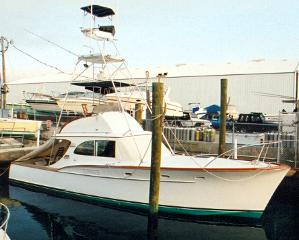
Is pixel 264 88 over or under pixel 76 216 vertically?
over

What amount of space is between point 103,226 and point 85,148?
3228 millimetres

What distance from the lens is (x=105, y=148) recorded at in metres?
12.0

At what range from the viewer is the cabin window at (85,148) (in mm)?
12297

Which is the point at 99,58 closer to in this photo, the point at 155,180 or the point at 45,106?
the point at 155,180

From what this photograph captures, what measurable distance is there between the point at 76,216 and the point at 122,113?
13.3 ft

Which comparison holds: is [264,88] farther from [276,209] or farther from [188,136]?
[276,209]

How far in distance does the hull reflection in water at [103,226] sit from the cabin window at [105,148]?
68.0 inches

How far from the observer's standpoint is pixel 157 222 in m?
9.68

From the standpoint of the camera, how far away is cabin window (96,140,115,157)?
1186cm

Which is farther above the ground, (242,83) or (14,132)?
(242,83)

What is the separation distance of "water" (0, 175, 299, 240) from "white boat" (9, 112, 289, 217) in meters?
0.43

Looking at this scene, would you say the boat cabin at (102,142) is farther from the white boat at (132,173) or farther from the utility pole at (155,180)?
the utility pole at (155,180)

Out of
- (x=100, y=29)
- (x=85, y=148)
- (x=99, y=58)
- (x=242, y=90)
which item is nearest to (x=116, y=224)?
(x=85, y=148)

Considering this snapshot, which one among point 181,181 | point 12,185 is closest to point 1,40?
point 12,185
